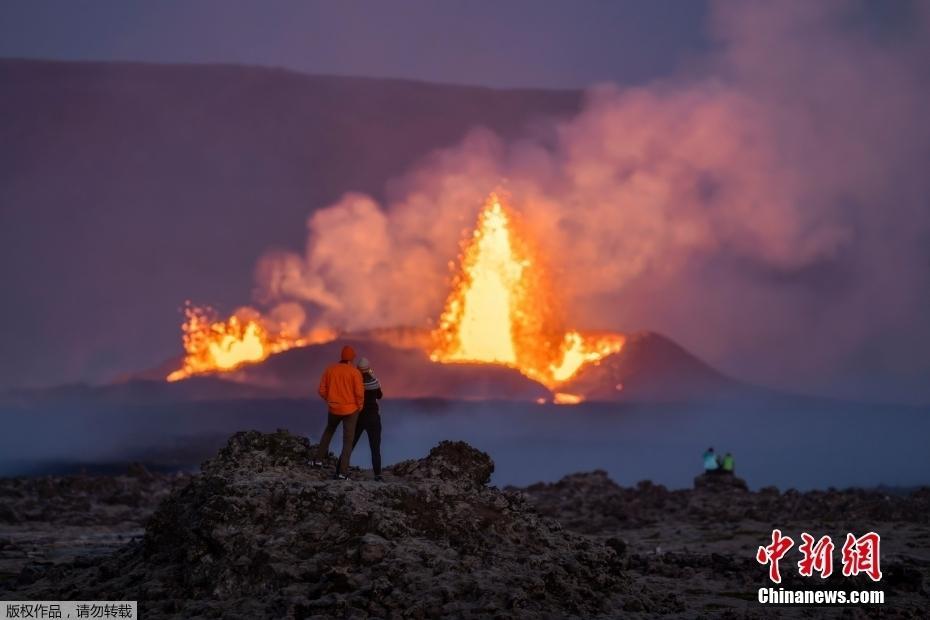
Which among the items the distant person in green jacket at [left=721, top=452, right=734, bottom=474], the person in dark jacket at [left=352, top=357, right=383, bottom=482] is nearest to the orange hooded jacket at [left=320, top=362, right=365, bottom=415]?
the person in dark jacket at [left=352, top=357, right=383, bottom=482]

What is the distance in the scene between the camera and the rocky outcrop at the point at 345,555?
1691 cm

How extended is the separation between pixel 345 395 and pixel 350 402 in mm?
134

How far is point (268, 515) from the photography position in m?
18.3

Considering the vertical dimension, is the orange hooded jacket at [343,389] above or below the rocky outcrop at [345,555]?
above

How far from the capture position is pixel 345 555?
17625mm

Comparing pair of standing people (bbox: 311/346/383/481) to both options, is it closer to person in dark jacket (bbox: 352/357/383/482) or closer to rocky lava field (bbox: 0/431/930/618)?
person in dark jacket (bbox: 352/357/383/482)

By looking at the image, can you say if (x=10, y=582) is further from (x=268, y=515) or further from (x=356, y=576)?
(x=356, y=576)

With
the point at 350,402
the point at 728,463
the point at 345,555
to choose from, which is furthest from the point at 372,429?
the point at 728,463

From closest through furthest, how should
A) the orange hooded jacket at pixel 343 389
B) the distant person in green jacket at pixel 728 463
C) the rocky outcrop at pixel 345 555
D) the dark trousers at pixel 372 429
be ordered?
the rocky outcrop at pixel 345 555, the orange hooded jacket at pixel 343 389, the dark trousers at pixel 372 429, the distant person in green jacket at pixel 728 463

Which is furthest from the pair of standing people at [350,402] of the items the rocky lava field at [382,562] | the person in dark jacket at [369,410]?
the rocky lava field at [382,562]

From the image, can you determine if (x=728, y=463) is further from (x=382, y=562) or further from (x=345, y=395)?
(x=382, y=562)

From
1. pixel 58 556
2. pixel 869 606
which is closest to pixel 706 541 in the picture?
pixel 869 606

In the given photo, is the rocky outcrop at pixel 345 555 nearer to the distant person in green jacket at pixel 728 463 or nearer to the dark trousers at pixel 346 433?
the dark trousers at pixel 346 433

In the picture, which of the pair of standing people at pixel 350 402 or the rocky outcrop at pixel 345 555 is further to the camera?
the pair of standing people at pixel 350 402
